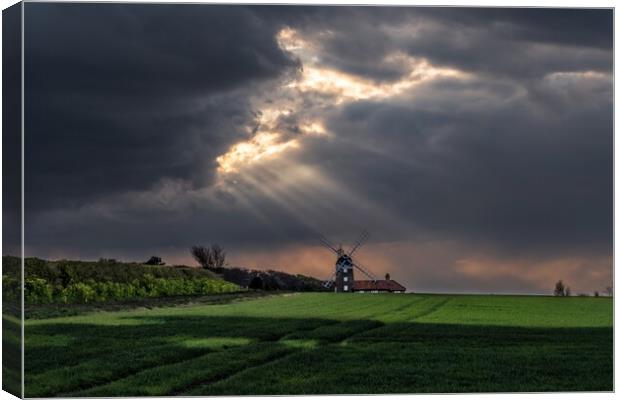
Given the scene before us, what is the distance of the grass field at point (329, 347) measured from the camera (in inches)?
559

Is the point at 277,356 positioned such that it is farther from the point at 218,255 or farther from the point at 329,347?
the point at 218,255

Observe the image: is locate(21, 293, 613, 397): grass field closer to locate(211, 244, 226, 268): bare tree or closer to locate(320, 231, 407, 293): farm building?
locate(320, 231, 407, 293): farm building

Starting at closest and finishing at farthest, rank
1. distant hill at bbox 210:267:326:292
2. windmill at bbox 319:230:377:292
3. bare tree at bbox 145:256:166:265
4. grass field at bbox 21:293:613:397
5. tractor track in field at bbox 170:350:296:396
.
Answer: tractor track in field at bbox 170:350:296:396, grass field at bbox 21:293:613:397, bare tree at bbox 145:256:166:265, windmill at bbox 319:230:377:292, distant hill at bbox 210:267:326:292

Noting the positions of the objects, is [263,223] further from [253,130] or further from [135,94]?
[135,94]

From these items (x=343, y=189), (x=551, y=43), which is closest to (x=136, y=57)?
(x=343, y=189)

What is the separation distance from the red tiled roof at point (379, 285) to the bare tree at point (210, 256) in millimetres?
2121

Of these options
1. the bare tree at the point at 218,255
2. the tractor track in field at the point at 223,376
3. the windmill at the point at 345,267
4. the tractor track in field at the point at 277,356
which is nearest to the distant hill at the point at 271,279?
the bare tree at the point at 218,255

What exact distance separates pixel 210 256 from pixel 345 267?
184 cm

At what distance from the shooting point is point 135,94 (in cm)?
1461

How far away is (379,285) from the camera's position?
53.2ft

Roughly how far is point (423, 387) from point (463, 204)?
2.50m

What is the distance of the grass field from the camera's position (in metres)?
14.2

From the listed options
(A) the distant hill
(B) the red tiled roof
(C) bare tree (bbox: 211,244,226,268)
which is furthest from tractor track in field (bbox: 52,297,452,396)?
(C) bare tree (bbox: 211,244,226,268)

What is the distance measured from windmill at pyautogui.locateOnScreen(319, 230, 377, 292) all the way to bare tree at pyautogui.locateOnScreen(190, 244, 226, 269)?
130 cm
